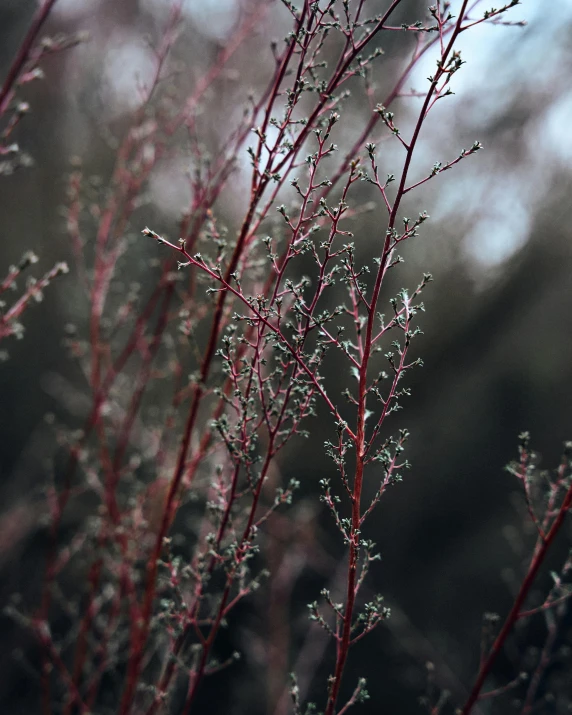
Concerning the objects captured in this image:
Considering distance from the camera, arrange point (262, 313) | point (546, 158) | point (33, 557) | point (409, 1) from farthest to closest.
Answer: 1. point (33, 557)
2. point (546, 158)
3. point (409, 1)
4. point (262, 313)

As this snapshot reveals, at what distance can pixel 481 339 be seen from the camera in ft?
5.89

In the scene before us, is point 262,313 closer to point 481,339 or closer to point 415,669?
point 481,339

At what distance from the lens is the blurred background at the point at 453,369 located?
1.61 metres

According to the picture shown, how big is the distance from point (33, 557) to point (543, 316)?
214 cm

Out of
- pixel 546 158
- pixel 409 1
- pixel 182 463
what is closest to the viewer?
pixel 182 463

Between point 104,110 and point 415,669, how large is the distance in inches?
96.5

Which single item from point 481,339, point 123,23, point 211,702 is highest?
point 123,23

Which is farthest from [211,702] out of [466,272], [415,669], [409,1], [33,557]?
[409,1]

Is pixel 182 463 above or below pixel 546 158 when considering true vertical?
below

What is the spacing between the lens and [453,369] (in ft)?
5.94

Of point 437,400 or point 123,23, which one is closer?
point 437,400

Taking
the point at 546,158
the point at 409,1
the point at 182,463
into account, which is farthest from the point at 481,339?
the point at 182,463

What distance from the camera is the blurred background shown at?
63.5 inches

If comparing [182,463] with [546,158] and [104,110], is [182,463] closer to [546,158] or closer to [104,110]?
[546,158]
